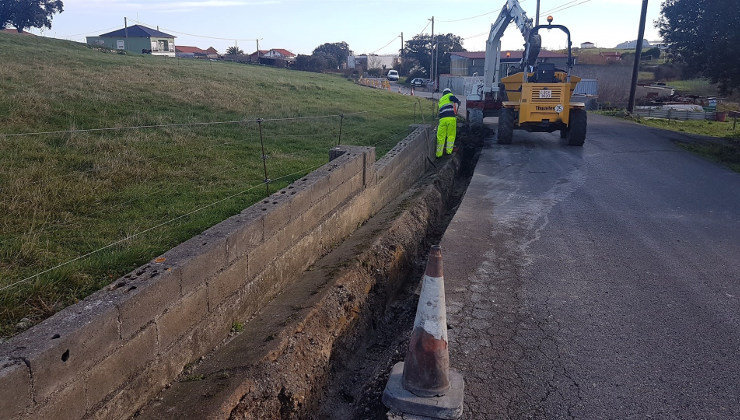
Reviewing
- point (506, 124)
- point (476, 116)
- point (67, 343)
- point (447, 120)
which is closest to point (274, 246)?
point (67, 343)

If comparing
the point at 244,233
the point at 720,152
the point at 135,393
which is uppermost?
the point at 244,233

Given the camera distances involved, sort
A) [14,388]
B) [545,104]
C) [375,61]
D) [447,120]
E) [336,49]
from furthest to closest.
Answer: [336,49] < [375,61] < [545,104] < [447,120] < [14,388]

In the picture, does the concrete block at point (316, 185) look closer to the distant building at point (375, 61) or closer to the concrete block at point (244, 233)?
the concrete block at point (244, 233)

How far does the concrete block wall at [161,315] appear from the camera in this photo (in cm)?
261

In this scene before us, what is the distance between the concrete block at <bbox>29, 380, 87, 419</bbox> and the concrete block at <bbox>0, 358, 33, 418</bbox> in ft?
0.29

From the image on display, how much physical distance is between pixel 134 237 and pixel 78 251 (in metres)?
0.44

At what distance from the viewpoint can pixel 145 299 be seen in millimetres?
3244

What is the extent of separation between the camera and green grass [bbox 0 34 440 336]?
13.0 feet

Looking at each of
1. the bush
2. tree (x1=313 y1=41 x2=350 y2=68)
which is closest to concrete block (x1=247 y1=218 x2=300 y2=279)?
the bush

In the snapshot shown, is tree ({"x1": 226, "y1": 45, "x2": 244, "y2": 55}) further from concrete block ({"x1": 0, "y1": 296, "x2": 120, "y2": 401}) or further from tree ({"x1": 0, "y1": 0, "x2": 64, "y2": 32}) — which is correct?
concrete block ({"x1": 0, "y1": 296, "x2": 120, "y2": 401})

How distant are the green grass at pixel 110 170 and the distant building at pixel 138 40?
184ft

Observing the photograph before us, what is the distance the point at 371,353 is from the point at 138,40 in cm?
6802

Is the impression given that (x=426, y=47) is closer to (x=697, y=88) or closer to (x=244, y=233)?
(x=697, y=88)

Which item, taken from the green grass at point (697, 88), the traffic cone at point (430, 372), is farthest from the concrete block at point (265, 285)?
the green grass at point (697, 88)
